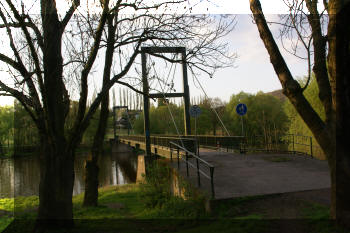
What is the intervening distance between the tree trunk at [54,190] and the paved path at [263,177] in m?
2.60

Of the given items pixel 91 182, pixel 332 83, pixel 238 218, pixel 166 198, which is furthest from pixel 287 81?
pixel 91 182

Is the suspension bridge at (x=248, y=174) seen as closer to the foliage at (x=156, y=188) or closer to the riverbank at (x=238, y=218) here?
the riverbank at (x=238, y=218)

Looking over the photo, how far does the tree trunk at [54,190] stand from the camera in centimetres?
518

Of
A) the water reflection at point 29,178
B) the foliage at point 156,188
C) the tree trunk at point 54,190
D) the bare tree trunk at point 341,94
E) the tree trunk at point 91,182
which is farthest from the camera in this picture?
the water reflection at point 29,178

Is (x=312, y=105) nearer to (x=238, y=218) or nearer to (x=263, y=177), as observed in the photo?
(x=263, y=177)

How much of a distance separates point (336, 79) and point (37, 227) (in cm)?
496

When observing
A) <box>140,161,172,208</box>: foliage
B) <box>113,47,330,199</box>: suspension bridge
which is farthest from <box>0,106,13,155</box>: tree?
<box>140,161,172,208</box>: foliage

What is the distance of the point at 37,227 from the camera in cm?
514

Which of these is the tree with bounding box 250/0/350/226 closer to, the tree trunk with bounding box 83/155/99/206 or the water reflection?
the tree trunk with bounding box 83/155/99/206

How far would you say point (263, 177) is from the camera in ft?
24.8

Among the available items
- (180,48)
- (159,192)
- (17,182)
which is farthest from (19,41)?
(17,182)

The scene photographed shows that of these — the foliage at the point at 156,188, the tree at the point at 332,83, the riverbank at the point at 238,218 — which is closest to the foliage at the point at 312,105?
the foliage at the point at 156,188

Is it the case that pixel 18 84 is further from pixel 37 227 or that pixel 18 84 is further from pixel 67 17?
pixel 37 227

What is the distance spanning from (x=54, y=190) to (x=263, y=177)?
4.81 meters
